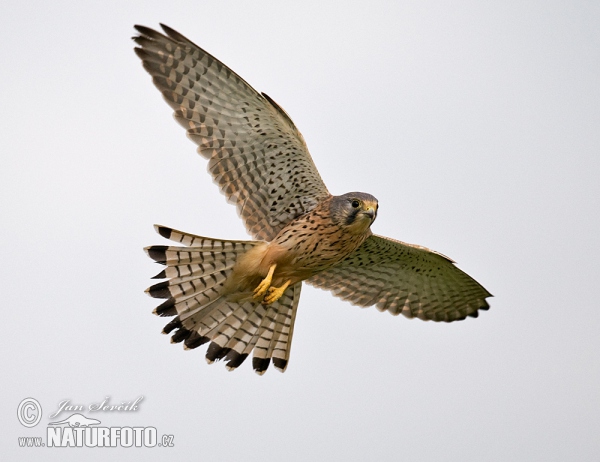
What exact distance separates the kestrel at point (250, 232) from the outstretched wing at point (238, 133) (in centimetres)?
1

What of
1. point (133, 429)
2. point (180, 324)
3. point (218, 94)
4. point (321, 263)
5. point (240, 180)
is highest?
point (218, 94)

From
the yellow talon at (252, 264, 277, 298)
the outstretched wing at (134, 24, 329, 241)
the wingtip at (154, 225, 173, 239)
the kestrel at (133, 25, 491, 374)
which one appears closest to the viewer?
the outstretched wing at (134, 24, 329, 241)

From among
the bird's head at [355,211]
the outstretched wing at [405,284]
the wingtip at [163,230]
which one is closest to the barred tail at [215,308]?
the wingtip at [163,230]

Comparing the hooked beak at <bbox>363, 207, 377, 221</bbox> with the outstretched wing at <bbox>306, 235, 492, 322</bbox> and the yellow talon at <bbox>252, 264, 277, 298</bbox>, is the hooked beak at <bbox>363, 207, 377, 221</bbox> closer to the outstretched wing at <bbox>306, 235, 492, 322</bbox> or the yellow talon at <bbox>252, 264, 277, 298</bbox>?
the yellow talon at <bbox>252, 264, 277, 298</bbox>

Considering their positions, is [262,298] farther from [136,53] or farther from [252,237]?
[136,53]

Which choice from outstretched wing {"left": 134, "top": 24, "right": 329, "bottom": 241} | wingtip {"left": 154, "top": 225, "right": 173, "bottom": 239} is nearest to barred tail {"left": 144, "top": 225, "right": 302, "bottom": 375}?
wingtip {"left": 154, "top": 225, "right": 173, "bottom": 239}

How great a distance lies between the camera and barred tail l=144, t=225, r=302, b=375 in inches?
478

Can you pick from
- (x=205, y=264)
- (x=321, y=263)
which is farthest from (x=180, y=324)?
(x=321, y=263)

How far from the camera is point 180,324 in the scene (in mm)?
12562

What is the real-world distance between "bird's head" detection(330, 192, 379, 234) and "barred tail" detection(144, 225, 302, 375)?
101 centimetres

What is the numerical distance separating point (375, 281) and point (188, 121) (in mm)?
3621

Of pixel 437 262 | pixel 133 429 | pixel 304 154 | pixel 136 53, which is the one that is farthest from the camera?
pixel 133 429

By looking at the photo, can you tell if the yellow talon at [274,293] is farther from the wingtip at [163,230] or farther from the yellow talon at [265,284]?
the wingtip at [163,230]

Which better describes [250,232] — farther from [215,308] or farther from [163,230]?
[163,230]
